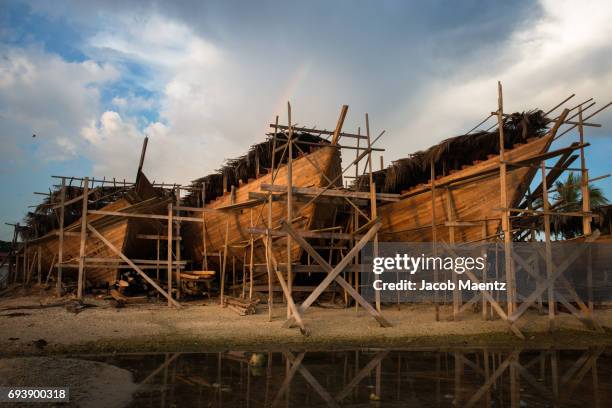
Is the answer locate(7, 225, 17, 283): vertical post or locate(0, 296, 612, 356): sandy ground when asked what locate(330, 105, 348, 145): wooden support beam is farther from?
locate(7, 225, 17, 283): vertical post

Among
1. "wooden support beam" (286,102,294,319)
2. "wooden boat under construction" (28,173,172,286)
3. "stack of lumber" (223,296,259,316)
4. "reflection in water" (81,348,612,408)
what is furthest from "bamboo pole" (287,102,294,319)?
"wooden boat under construction" (28,173,172,286)

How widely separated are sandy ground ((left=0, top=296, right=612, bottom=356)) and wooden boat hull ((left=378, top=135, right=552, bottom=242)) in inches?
100

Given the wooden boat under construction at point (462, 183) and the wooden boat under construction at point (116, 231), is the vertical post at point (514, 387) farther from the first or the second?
Answer: the wooden boat under construction at point (116, 231)

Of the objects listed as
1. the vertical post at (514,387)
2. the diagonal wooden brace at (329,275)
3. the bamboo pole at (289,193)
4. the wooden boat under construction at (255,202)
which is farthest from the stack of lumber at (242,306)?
the vertical post at (514,387)

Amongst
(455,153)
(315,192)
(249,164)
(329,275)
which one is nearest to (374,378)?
(329,275)

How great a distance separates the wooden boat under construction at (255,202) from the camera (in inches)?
583

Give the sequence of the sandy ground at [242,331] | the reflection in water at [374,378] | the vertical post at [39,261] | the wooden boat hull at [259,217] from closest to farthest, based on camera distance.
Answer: the reflection in water at [374,378], the sandy ground at [242,331], the wooden boat hull at [259,217], the vertical post at [39,261]

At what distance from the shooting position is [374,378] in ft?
21.9

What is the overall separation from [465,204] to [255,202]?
6.48 m

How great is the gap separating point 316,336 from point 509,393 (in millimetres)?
4817

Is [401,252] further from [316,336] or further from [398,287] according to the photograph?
[316,336]

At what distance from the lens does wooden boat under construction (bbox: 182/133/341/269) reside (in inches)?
583

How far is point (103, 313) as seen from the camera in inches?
511

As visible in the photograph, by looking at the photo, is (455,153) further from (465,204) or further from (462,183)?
(465,204)
